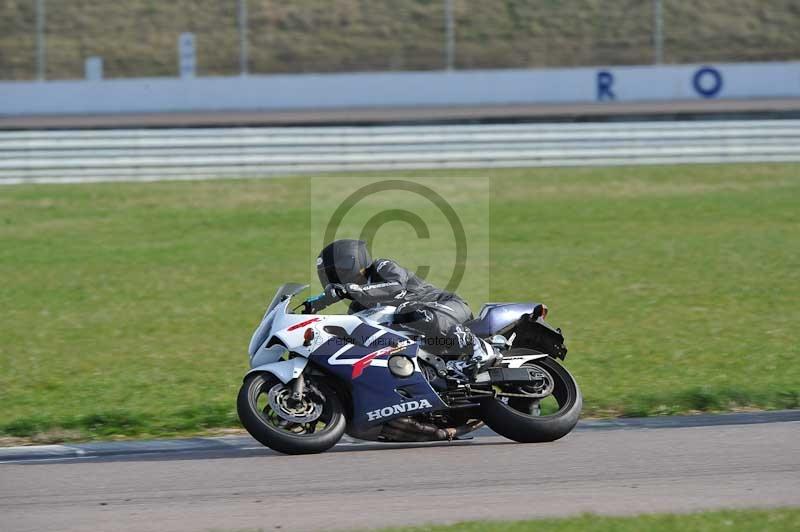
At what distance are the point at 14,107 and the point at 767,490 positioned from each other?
27808 mm

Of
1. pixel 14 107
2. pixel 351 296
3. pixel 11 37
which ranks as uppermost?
pixel 11 37

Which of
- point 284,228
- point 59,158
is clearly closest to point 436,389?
point 284,228

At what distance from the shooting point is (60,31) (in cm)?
3328

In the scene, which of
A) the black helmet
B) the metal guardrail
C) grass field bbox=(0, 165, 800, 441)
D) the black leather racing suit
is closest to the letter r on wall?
the metal guardrail

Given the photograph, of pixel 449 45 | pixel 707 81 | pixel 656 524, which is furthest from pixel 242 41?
pixel 656 524

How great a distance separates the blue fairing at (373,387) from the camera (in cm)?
706

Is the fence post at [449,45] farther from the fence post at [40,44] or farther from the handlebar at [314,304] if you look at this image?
the handlebar at [314,304]

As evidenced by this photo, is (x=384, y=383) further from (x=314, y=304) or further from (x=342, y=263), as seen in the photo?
(x=342, y=263)

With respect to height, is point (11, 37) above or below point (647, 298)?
above

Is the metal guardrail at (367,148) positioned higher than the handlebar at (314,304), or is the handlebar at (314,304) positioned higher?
the metal guardrail at (367,148)

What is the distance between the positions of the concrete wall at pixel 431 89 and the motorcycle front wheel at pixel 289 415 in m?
24.9

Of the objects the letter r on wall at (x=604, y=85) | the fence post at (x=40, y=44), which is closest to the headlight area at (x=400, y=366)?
the letter r on wall at (x=604, y=85)

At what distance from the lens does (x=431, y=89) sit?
3181 cm

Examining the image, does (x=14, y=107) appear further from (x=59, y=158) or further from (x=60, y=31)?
(x=59, y=158)
